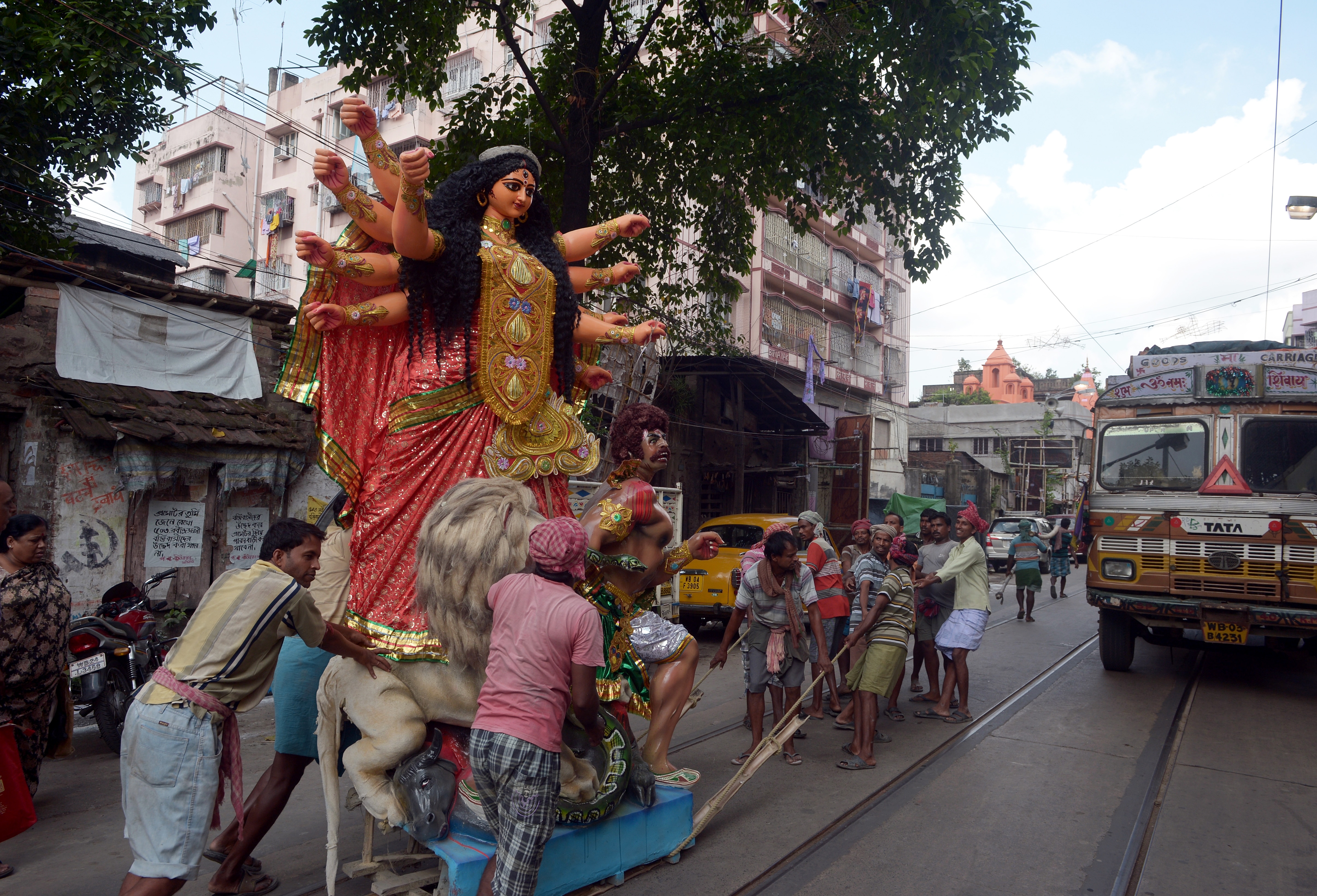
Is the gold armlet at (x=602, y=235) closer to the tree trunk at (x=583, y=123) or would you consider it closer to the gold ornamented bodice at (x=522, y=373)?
the gold ornamented bodice at (x=522, y=373)

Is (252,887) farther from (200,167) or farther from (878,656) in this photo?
(200,167)

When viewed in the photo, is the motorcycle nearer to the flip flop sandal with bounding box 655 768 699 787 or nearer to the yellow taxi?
the flip flop sandal with bounding box 655 768 699 787

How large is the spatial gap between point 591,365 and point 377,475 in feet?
4.60

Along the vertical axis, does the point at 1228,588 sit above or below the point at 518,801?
above

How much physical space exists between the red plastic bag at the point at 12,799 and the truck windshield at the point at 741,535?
9.37 metres

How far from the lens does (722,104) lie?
33.4 feet

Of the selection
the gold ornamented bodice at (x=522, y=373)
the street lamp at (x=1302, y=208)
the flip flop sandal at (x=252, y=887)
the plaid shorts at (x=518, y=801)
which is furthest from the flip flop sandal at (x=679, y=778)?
the street lamp at (x=1302, y=208)

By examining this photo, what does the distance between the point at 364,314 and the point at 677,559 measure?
203cm

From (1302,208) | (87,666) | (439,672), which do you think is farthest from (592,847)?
(1302,208)

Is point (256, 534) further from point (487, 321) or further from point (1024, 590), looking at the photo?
point (1024, 590)

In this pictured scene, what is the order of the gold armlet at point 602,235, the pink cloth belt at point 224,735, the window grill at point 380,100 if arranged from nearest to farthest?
the pink cloth belt at point 224,735
the gold armlet at point 602,235
the window grill at point 380,100

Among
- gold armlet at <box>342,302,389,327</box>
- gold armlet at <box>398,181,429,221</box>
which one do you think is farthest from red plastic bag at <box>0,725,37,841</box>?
gold armlet at <box>398,181,429,221</box>

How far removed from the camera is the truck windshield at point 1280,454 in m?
8.41

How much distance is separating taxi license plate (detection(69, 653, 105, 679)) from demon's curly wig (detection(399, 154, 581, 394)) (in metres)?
4.00
